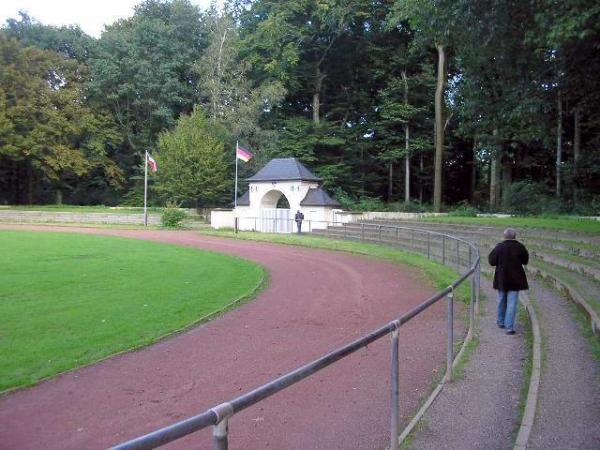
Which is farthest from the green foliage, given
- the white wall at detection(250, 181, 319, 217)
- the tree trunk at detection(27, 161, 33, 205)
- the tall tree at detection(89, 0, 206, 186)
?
the tree trunk at detection(27, 161, 33, 205)

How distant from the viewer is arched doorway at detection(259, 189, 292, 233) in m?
36.6

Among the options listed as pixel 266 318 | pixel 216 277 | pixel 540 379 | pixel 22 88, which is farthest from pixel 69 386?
pixel 22 88

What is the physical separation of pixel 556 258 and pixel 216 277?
991cm

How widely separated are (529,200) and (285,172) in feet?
51.6

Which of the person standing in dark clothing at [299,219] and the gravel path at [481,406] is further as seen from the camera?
the person standing in dark clothing at [299,219]

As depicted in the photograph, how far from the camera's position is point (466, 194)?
5428 centimetres

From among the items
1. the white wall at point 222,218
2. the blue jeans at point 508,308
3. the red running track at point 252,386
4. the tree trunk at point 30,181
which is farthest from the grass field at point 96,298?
the tree trunk at point 30,181

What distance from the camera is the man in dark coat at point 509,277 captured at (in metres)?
8.91

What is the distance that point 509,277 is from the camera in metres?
8.96

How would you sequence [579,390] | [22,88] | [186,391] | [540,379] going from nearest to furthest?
[579,390] → [540,379] → [186,391] → [22,88]

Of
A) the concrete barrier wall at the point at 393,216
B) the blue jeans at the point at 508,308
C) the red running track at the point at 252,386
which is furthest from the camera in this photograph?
the concrete barrier wall at the point at 393,216

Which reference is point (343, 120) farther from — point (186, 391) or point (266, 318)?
point (186, 391)

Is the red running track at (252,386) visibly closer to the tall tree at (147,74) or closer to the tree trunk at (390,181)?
the tree trunk at (390,181)

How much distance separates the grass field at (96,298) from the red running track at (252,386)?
26.0 inches
